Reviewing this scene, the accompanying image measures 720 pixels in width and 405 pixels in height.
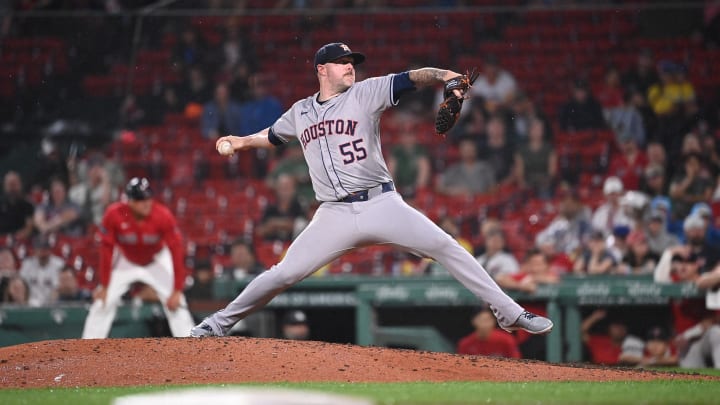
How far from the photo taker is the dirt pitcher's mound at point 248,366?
596 centimetres

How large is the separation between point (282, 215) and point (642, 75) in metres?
4.98

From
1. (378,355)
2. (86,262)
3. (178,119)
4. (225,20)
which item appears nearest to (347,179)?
(378,355)

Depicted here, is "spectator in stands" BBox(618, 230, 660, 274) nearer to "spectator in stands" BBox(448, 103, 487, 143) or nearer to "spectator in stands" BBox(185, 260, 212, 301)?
"spectator in stands" BBox(448, 103, 487, 143)

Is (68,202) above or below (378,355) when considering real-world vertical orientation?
above

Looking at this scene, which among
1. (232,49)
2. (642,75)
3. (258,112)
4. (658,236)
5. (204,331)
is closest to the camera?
(204,331)

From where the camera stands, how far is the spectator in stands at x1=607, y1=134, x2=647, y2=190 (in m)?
12.1

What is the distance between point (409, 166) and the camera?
1295 centimetres

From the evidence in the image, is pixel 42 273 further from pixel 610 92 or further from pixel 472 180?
pixel 610 92

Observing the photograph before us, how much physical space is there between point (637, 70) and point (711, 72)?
920 millimetres

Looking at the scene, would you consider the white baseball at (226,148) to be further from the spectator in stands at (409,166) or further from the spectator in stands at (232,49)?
the spectator in stands at (232,49)

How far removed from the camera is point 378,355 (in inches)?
248

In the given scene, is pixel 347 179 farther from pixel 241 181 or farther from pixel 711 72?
pixel 711 72

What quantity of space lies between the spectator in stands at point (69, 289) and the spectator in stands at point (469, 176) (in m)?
4.40

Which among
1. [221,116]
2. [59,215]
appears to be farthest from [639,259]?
[59,215]
